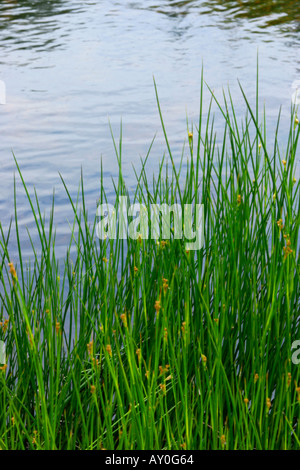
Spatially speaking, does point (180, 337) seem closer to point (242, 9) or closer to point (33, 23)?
point (33, 23)

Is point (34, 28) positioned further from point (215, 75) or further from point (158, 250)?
point (158, 250)

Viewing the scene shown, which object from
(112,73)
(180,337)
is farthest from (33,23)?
(180,337)

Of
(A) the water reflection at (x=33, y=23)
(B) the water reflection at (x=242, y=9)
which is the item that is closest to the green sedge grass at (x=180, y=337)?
(A) the water reflection at (x=33, y=23)

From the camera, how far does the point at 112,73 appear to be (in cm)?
773

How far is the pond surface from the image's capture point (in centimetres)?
561

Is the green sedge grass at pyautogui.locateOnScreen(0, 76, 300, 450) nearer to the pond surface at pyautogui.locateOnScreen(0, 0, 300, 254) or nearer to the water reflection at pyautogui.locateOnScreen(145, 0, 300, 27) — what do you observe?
the pond surface at pyautogui.locateOnScreen(0, 0, 300, 254)

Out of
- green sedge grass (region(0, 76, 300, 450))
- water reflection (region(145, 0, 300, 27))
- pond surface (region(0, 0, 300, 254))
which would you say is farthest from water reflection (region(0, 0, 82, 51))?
green sedge grass (region(0, 76, 300, 450))

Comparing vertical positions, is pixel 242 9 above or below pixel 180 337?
below

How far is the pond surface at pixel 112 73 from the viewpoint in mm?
5613

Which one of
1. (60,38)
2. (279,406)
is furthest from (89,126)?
(279,406)

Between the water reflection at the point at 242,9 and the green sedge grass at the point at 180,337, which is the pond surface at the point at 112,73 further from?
the green sedge grass at the point at 180,337
